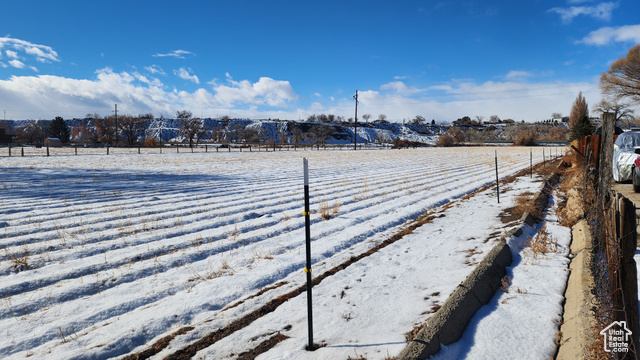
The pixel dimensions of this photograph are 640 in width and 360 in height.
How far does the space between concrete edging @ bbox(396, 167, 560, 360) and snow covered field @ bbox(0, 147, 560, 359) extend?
0.70 ft

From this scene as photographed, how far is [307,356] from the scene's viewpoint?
2.70 meters

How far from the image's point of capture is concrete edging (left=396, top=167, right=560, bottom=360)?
2.64 metres

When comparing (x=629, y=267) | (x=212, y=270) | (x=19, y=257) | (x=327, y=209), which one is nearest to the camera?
(x=629, y=267)

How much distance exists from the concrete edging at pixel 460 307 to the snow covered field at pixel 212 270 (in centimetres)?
21

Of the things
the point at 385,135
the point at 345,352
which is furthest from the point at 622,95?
the point at 385,135

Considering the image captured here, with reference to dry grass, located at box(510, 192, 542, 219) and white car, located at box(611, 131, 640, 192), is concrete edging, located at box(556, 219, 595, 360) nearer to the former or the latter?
dry grass, located at box(510, 192, 542, 219)

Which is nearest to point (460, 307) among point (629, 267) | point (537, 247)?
point (629, 267)

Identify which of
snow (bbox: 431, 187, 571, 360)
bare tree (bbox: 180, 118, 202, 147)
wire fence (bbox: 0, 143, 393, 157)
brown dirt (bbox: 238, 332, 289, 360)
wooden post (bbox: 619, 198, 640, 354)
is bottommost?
brown dirt (bbox: 238, 332, 289, 360)

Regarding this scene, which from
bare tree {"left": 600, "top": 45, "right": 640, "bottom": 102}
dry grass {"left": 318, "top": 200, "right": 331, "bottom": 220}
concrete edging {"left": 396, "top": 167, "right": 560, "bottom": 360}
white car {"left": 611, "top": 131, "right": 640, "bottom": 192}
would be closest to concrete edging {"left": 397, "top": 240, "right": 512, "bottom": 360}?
concrete edging {"left": 396, "top": 167, "right": 560, "bottom": 360}

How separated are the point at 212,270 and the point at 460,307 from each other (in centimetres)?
306

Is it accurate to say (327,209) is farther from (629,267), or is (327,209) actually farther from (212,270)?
(629,267)

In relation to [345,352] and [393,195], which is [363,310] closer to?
[345,352]

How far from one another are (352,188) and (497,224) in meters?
5.54

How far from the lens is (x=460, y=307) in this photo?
3.19 meters
